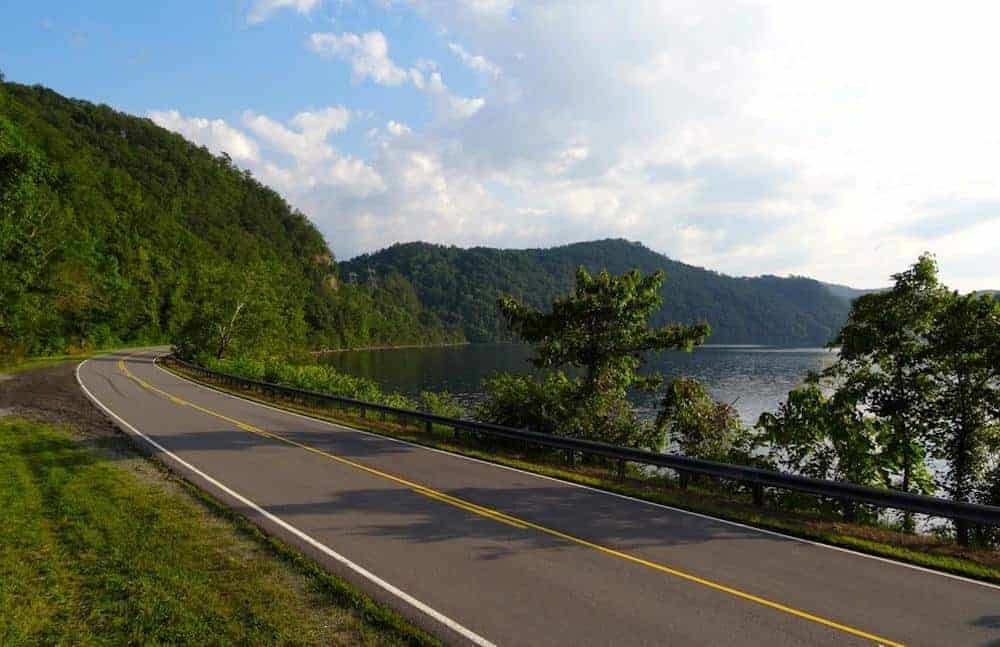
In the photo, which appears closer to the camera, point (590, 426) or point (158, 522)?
point (158, 522)

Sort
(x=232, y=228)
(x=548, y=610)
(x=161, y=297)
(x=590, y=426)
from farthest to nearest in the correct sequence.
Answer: (x=232, y=228)
(x=161, y=297)
(x=590, y=426)
(x=548, y=610)

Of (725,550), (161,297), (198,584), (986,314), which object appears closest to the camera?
(198,584)

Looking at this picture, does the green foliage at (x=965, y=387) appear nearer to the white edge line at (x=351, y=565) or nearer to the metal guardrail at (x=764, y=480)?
the metal guardrail at (x=764, y=480)

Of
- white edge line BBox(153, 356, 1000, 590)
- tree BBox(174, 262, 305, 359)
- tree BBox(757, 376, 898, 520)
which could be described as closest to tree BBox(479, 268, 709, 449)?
white edge line BBox(153, 356, 1000, 590)

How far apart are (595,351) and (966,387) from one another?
1059cm

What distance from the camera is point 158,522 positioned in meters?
9.90

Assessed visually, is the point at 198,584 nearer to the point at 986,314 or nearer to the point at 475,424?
the point at 475,424

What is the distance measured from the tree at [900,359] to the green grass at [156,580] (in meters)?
14.0

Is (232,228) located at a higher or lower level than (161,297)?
higher

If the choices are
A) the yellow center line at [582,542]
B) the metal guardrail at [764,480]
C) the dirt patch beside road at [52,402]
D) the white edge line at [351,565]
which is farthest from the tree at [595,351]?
the dirt patch beside road at [52,402]

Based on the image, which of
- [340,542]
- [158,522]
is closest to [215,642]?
[340,542]

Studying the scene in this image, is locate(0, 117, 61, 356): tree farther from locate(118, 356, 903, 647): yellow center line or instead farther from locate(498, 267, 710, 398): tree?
locate(498, 267, 710, 398): tree

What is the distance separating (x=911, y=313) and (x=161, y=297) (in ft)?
345

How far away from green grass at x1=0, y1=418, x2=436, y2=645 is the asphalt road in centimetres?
56
